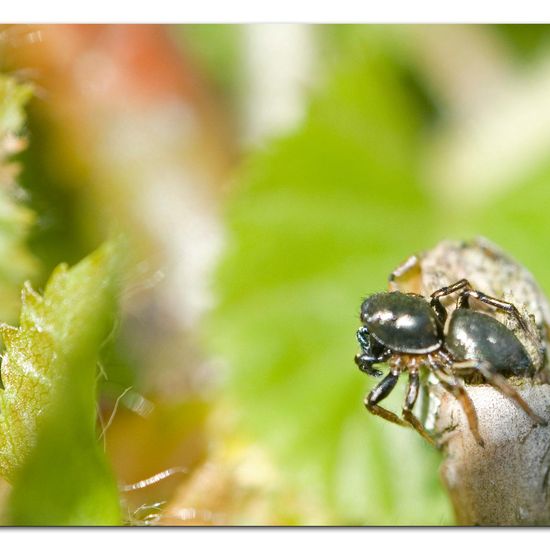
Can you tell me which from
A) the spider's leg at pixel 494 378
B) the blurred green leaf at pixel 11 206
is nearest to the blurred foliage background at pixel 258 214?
the blurred green leaf at pixel 11 206

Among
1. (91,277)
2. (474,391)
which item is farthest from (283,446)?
(474,391)

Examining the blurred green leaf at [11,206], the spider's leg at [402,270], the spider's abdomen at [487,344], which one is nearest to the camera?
the spider's abdomen at [487,344]

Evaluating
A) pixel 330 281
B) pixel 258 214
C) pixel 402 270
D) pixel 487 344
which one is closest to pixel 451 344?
pixel 487 344

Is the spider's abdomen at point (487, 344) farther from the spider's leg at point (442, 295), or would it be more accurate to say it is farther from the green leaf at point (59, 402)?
the green leaf at point (59, 402)

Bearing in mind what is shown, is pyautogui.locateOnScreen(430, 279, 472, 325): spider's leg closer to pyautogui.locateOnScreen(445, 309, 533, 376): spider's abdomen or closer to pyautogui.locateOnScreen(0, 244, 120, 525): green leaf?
pyautogui.locateOnScreen(445, 309, 533, 376): spider's abdomen

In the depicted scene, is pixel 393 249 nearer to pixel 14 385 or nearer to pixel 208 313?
pixel 208 313

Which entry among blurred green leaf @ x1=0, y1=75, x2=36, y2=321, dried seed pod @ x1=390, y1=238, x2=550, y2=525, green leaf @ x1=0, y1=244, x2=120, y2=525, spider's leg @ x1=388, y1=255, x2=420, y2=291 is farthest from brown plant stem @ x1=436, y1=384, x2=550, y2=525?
blurred green leaf @ x1=0, y1=75, x2=36, y2=321

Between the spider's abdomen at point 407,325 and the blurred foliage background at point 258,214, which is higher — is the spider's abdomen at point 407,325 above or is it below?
below
